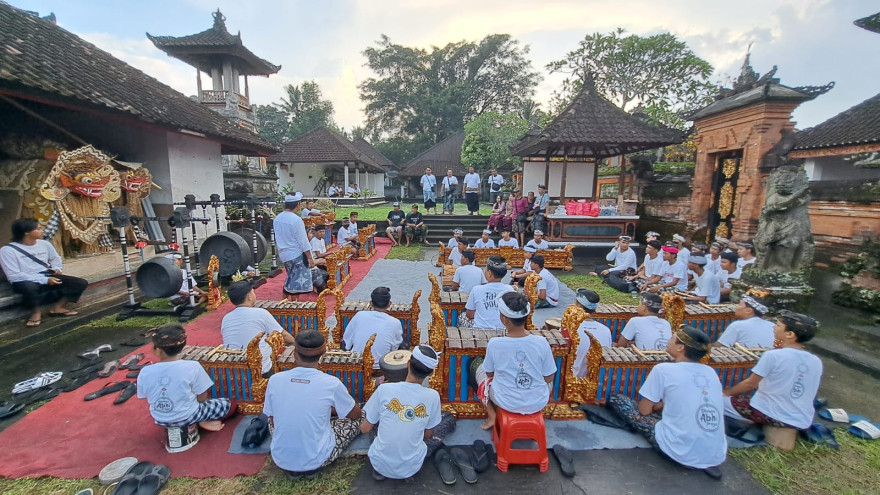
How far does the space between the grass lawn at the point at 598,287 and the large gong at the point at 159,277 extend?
7.83 metres

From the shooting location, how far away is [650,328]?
13.1 ft

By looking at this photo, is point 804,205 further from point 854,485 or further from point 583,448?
point 583,448

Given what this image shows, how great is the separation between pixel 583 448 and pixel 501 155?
26.7 m

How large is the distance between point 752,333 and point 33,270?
962 cm

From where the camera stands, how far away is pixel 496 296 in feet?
14.8

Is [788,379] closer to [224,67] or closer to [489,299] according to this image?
[489,299]

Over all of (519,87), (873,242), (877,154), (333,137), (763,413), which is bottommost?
(763,413)

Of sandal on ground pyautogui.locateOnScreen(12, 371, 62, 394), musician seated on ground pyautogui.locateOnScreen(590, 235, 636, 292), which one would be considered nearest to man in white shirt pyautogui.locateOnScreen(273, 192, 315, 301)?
sandal on ground pyautogui.locateOnScreen(12, 371, 62, 394)

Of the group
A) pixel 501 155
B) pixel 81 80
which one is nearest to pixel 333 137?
pixel 501 155

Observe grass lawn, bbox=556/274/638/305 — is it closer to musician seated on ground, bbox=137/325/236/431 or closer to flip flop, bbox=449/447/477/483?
flip flop, bbox=449/447/477/483

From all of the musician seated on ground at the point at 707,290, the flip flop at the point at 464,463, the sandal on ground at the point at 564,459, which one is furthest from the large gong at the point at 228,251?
the musician seated on ground at the point at 707,290

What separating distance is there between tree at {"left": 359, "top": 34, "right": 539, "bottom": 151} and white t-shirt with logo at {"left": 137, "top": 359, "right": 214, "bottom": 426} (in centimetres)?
3836

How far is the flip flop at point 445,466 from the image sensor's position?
2.81 m

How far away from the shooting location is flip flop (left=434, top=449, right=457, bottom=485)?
2.81 metres
